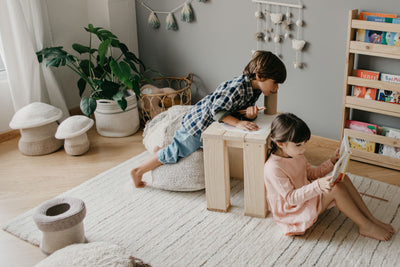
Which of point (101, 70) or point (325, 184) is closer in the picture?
point (325, 184)

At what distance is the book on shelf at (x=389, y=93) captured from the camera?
2.46 metres

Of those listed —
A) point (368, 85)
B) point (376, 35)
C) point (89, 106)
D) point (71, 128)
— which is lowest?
point (71, 128)

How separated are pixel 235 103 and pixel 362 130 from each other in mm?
949

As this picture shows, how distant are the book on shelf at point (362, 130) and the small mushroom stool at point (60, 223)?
1663 mm

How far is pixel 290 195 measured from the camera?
1.93 meters

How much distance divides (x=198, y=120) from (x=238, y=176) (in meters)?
0.48

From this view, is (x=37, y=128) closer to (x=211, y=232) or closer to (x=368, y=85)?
(x=211, y=232)

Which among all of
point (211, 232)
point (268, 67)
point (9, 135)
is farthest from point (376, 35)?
point (9, 135)

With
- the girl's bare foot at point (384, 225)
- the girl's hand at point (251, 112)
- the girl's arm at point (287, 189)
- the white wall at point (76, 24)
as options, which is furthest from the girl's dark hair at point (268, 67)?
the white wall at point (76, 24)

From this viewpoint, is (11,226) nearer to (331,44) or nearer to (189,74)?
(189,74)

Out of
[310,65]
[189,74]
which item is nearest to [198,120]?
[310,65]

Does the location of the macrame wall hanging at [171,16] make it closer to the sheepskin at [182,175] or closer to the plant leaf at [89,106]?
the plant leaf at [89,106]

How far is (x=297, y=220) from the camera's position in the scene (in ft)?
6.51

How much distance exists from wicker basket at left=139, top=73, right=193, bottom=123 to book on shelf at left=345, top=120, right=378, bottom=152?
3.96 ft
